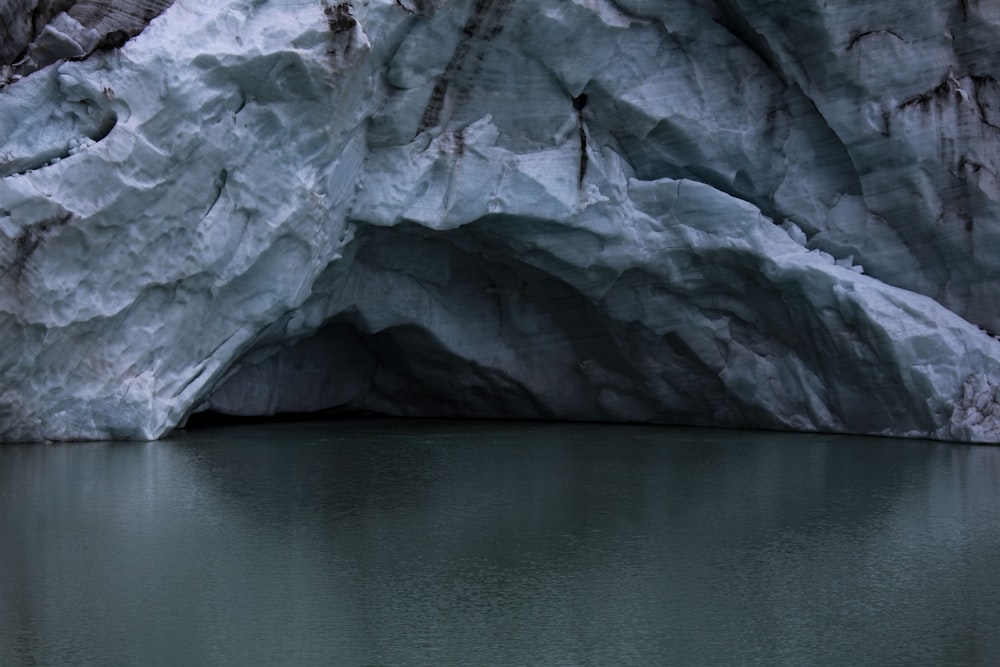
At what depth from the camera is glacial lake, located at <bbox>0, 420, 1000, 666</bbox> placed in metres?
2.89

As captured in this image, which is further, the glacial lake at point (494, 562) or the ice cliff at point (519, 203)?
the ice cliff at point (519, 203)

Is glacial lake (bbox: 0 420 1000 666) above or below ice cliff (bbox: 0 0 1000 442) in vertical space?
below

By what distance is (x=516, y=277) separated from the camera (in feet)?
34.1

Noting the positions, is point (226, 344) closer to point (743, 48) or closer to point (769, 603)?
point (743, 48)

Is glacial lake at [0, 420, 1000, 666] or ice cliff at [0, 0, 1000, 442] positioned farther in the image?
ice cliff at [0, 0, 1000, 442]

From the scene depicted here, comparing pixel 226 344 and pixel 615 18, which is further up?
pixel 615 18

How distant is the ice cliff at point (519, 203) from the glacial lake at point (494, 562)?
68.0 inches

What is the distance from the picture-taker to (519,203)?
934 centimetres

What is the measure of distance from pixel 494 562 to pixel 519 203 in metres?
5.83

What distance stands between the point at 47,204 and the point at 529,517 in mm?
4234

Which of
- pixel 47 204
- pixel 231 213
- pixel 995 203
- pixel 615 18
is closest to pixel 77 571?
pixel 47 204

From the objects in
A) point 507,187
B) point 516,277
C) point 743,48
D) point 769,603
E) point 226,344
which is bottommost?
point 769,603

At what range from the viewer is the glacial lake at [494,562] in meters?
2.89

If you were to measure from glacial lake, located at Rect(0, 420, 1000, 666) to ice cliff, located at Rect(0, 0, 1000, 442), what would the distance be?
5.67 ft
